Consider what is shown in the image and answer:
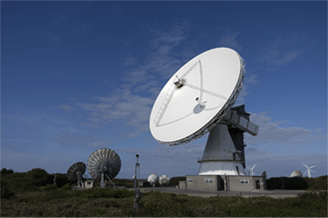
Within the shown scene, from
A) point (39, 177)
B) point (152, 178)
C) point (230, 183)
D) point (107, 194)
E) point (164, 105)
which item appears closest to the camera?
point (107, 194)

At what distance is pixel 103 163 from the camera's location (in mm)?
42469

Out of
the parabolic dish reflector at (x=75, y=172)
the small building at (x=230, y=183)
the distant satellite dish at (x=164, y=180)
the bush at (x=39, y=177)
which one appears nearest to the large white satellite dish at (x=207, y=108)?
the small building at (x=230, y=183)

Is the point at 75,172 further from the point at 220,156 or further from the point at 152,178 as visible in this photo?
the point at 220,156

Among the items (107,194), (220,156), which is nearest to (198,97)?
(220,156)

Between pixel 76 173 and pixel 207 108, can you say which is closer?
pixel 207 108

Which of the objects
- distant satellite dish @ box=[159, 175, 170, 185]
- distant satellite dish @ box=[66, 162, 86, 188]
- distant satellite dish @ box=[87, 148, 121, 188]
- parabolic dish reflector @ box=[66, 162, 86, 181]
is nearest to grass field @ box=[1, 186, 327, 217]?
distant satellite dish @ box=[87, 148, 121, 188]

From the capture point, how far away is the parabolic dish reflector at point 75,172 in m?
46.8

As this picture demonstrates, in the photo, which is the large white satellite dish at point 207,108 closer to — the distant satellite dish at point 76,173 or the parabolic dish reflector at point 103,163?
the parabolic dish reflector at point 103,163

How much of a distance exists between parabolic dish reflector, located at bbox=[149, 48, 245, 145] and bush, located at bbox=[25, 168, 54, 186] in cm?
3494

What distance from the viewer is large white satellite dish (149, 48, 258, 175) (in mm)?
25656

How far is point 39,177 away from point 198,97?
44.8 meters

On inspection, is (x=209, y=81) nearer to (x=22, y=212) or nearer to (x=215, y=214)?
(x=215, y=214)

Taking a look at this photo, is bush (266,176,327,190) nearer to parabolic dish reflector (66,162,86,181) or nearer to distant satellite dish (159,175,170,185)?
distant satellite dish (159,175,170,185)

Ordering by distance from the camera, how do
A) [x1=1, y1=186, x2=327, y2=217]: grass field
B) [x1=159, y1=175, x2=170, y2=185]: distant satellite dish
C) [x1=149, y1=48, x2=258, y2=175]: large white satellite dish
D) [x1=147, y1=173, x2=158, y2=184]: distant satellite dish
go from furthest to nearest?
1. [x1=147, y1=173, x2=158, y2=184]: distant satellite dish
2. [x1=159, y1=175, x2=170, y2=185]: distant satellite dish
3. [x1=149, y1=48, x2=258, y2=175]: large white satellite dish
4. [x1=1, y1=186, x2=327, y2=217]: grass field
